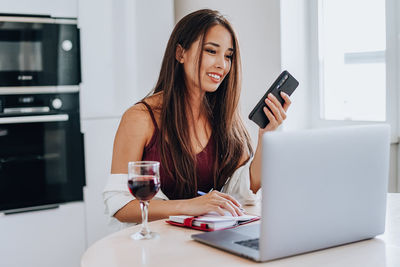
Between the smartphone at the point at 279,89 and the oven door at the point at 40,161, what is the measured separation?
1408 millimetres

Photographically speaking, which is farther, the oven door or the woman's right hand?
the oven door

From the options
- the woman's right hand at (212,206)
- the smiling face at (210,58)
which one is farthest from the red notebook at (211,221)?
the smiling face at (210,58)

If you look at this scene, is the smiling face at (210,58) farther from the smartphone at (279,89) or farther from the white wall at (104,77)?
the white wall at (104,77)

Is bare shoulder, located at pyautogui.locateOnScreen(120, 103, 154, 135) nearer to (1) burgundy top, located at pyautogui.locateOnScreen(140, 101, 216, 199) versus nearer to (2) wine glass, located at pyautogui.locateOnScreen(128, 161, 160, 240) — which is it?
(1) burgundy top, located at pyautogui.locateOnScreen(140, 101, 216, 199)

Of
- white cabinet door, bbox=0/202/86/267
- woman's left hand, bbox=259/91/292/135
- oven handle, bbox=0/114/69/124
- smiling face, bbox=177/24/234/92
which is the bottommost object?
white cabinet door, bbox=0/202/86/267

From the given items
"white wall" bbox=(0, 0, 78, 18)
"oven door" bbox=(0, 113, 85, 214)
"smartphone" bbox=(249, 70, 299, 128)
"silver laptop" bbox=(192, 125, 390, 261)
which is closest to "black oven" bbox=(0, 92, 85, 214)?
"oven door" bbox=(0, 113, 85, 214)

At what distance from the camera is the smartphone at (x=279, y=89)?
181 centimetres

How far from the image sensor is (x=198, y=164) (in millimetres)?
2074

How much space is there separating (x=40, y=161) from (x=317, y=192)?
2.07 metres

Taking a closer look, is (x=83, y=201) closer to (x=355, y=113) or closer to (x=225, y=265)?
(x=355, y=113)

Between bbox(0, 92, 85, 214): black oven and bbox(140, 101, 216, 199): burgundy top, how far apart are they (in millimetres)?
1034

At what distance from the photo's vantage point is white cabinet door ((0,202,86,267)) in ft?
9.15

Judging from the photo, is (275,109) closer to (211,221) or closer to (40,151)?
(211,221)

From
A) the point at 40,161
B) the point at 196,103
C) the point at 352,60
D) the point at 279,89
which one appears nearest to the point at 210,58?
the point at 196,103
